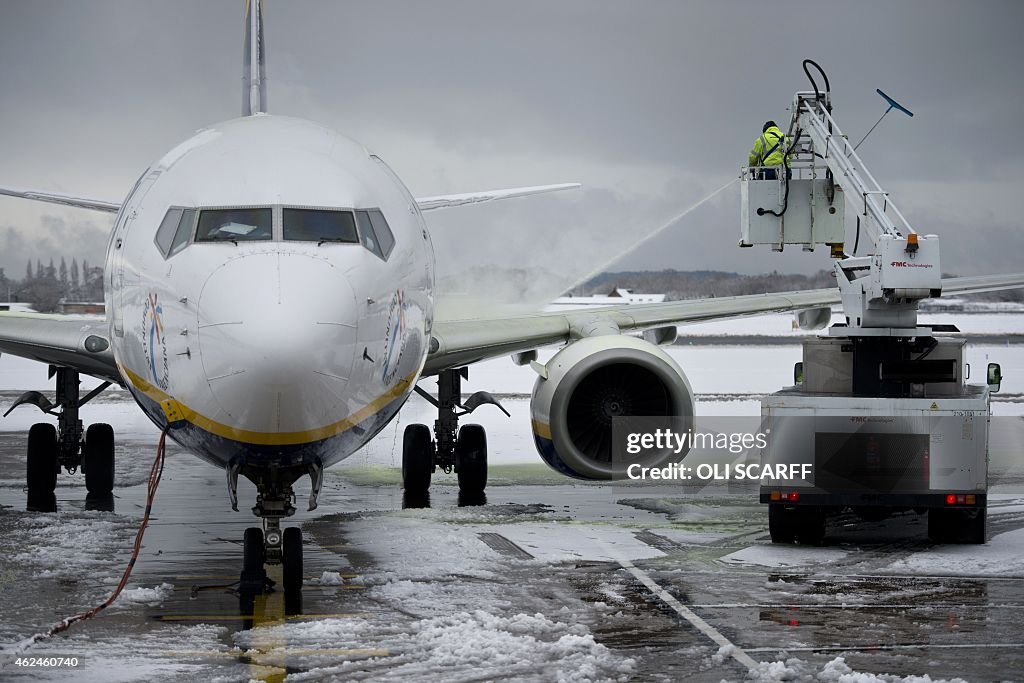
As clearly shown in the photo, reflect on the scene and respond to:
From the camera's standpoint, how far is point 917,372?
12.8 metres

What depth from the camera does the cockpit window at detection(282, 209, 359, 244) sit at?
905cm

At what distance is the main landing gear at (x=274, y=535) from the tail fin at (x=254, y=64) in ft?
17.2

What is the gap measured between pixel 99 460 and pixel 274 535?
22.6 ft

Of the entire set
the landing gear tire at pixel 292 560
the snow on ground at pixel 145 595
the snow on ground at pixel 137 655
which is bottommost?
the snow on ground at pixel 137 655

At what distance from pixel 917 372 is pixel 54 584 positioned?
26.1ft

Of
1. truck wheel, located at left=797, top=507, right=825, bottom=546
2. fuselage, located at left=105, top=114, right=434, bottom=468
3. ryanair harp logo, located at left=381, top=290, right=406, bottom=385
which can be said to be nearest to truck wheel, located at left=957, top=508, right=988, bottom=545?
truck wheel, located at left=797, top=507, right=825, bottom=546

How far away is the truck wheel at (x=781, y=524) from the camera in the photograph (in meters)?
12.3

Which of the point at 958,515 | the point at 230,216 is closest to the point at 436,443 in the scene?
the point at 958,515

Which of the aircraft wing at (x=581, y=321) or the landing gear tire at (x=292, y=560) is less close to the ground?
the aircraft wing at (x=581, y=321)

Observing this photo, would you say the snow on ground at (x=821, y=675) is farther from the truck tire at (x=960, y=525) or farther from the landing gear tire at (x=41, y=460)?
the landing gear tire at (x=41, y=460)

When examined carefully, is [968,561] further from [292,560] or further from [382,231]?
[382,231]

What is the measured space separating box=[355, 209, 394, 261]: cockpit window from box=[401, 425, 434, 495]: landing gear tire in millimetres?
6839

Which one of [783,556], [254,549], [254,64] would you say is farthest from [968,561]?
[254,64]

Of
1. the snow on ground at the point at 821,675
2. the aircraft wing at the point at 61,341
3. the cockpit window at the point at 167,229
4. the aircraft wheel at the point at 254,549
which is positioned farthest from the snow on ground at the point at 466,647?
the aircraft wing at the point at 61,341
